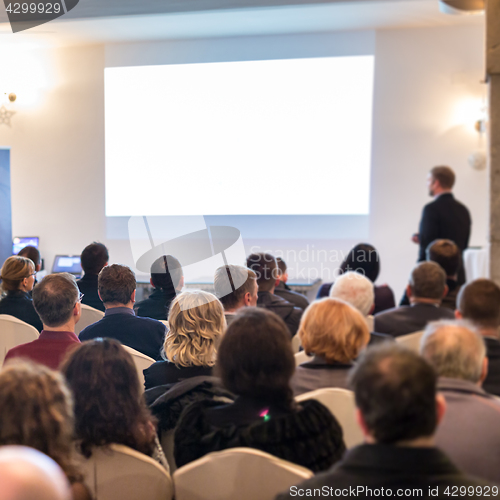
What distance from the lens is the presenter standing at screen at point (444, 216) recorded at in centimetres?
447

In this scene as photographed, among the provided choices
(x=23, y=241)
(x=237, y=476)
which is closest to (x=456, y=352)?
(x=237, y=476)

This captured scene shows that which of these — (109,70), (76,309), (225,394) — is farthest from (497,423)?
(109,70)

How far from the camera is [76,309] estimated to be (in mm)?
2297

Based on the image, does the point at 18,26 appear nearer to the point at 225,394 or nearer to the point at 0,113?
the point at 0,113

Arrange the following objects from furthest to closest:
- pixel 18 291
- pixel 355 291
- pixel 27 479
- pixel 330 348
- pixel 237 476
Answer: pixel 18 291, pixel 355 291, pixel 330 348, pixel 237 476, pixel 27 479

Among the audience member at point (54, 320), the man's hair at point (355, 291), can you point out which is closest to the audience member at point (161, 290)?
the audience member at point (54, 320)

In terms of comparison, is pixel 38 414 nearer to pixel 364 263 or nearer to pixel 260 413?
pixel 260 413

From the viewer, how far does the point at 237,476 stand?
1.22m

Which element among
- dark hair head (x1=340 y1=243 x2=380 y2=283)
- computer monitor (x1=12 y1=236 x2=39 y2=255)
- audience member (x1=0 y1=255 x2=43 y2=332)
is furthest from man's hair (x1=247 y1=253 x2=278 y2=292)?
computer monitor (x1=12 y1=236 x2=39 y2=255)

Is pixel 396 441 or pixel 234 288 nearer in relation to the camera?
pixel 396 441

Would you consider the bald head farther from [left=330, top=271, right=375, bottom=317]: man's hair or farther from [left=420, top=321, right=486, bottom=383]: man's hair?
[left=330, top=271, right=375, bottom=317]: man's hair

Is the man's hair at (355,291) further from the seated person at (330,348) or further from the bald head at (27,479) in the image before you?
the bald head at (27,479)

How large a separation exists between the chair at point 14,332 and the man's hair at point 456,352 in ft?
6.75

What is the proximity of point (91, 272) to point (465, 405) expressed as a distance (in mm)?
2911
